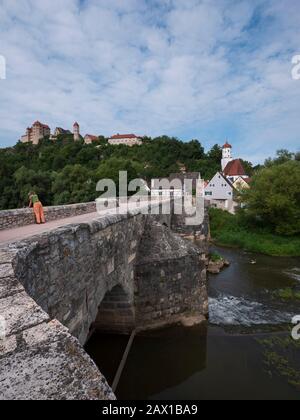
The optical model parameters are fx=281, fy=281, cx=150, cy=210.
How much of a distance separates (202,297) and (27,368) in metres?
9.00

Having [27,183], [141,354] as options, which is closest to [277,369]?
[141,354]

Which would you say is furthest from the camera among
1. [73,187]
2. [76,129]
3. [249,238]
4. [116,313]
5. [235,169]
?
[76,129]

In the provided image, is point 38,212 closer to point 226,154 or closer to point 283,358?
point 283,358

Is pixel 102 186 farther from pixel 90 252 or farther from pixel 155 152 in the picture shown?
pixel 155 152

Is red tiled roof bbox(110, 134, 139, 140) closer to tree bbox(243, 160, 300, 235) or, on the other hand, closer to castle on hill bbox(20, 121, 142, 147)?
castle on hill bbox(20, 121, 142, 147)

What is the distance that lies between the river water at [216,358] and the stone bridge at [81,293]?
65cm

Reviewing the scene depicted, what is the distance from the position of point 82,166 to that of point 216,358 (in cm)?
3413

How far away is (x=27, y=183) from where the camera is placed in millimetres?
28938

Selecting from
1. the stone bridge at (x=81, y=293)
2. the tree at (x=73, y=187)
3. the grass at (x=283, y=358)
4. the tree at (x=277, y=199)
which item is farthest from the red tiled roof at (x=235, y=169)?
the grass at (x=283, y=358)

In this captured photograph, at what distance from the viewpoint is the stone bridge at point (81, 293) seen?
4.41ft

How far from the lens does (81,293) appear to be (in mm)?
4395

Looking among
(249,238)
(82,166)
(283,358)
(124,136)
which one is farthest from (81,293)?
(124,136)

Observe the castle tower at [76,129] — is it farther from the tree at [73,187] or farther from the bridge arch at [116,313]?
the bridge arch at [116,313]

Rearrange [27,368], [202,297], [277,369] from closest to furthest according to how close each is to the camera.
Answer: [27,368] → [277,369] → [202,297]
